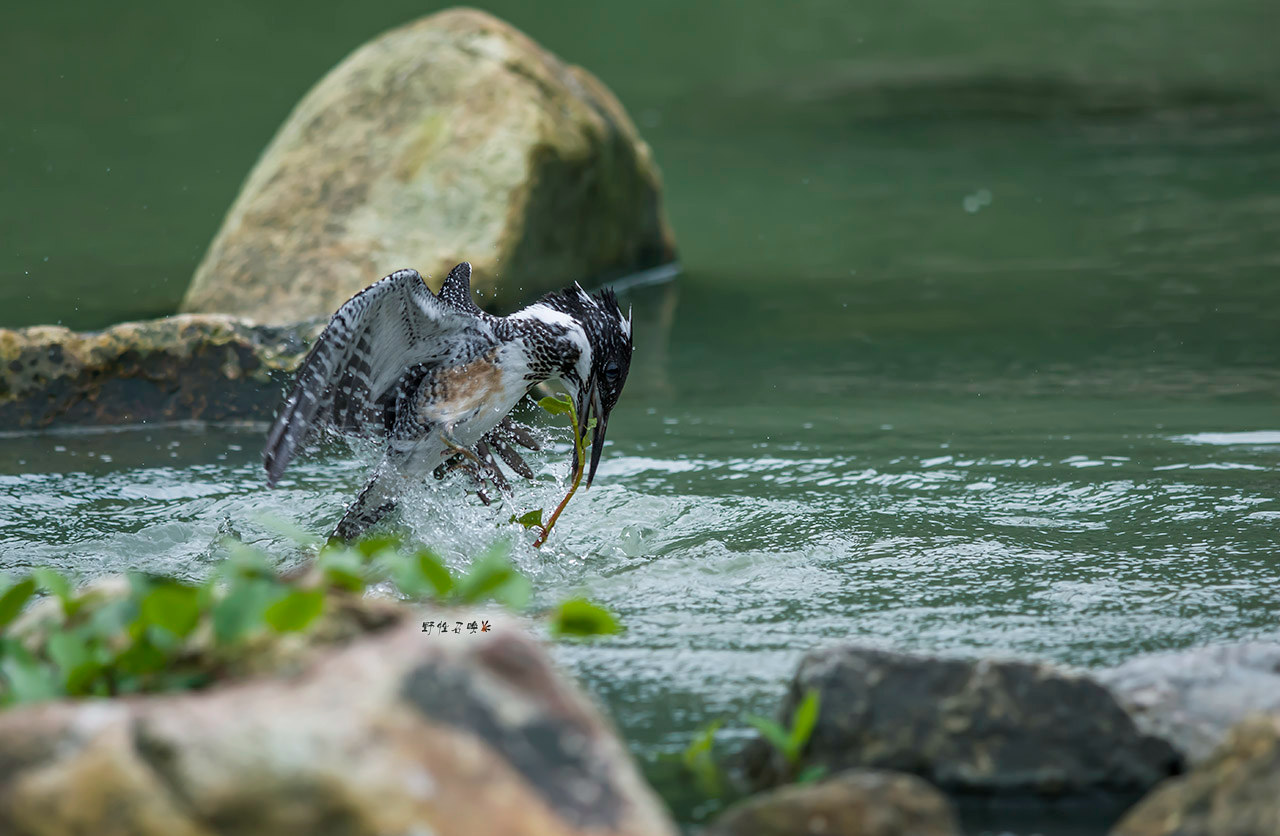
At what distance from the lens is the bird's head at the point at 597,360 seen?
470 centimetres

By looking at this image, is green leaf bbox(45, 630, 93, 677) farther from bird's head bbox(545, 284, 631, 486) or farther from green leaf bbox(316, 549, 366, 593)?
bird's head bbox(545, 284, 631, 486)

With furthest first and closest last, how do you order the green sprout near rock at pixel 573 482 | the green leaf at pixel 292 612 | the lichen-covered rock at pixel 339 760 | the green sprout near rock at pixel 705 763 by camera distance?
the green sprout near rock at pixel 573 482 → the green sprout near rock at pixel 705 763 → the green leaf at pixel 292 612 → the lichen-covered rock at pixel 339 760

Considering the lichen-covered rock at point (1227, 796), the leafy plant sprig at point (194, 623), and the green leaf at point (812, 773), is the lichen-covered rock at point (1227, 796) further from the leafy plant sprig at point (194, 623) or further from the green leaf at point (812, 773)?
the leafy plant sprig at point (194, 623)

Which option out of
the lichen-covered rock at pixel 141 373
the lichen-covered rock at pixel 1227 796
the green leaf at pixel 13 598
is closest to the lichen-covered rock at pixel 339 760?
the green leaf at pixel 13 598

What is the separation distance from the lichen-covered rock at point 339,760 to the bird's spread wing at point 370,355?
209cm

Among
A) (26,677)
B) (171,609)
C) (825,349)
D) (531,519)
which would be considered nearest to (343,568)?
(171,609)

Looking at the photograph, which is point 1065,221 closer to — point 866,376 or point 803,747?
point 866,376

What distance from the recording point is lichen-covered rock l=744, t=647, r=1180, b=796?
9.15 feet

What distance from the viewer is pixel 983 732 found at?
282cm

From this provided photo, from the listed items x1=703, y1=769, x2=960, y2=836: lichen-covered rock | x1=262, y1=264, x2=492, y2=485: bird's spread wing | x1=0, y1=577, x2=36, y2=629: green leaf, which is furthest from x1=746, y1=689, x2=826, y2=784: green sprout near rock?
x1=262, y1=264, x2=492, y2=485: bird's spread wing

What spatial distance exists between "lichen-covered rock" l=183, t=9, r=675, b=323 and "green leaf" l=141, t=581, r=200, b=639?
514cm

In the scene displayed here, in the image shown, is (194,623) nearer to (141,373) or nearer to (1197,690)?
(1197,690)

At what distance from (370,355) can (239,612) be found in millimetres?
2351

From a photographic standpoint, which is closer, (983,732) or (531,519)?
(983,732)
